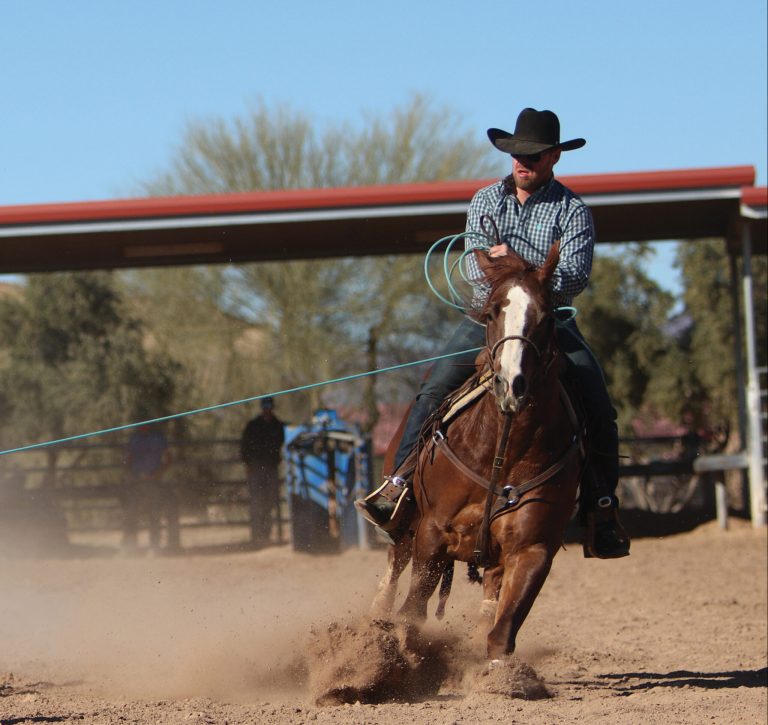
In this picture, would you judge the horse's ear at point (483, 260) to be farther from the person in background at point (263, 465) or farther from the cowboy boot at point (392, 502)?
the person in background at point (263, 465)

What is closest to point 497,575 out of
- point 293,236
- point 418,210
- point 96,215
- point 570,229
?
point 570,229

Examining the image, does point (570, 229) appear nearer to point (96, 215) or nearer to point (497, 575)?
point (497, 575)

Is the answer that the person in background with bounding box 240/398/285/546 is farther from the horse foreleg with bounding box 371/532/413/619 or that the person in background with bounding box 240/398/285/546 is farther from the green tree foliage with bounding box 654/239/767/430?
the green tree foliage with bounding box 654/239/767/430

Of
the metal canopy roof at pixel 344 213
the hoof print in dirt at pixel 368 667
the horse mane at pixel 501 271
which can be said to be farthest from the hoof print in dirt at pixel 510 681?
the metal canopy roof at pixel 344 213

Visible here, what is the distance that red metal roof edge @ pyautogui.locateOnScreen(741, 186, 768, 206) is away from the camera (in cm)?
1170

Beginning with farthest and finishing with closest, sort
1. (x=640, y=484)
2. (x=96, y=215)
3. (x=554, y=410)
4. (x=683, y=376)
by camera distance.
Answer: (x=683, y=376) → (x=640, y=484) → (x=96, y=215) → (x=554, y=410)

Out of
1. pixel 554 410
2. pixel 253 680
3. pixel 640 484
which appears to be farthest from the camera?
pixel 640 484

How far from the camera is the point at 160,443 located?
13867mm

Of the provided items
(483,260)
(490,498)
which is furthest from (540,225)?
(490,498)

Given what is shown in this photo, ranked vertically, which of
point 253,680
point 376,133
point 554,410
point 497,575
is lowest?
point 253,680

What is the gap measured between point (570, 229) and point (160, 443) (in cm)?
949

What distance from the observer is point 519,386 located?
4.38m

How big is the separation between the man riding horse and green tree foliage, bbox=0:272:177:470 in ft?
44.6

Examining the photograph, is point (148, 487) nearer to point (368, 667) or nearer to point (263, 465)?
point (263, 465)
